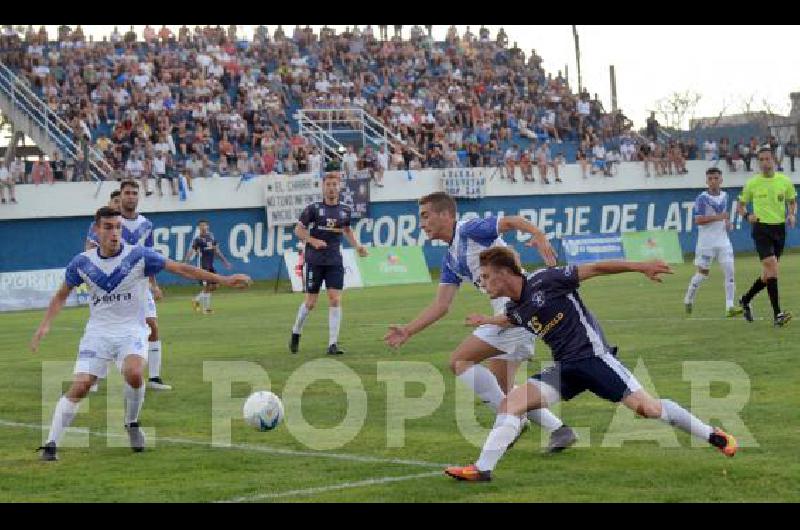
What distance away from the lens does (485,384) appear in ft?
36.4

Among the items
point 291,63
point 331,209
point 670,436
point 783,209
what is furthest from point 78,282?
point 291,63

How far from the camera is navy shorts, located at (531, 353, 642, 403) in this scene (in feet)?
31.1

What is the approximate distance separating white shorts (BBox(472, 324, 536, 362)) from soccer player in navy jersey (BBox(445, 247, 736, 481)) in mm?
1516

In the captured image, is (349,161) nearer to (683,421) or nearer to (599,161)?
(599,161)

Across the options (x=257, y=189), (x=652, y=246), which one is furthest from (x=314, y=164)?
(x=652, y=246)

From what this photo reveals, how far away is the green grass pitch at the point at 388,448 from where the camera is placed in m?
9.40

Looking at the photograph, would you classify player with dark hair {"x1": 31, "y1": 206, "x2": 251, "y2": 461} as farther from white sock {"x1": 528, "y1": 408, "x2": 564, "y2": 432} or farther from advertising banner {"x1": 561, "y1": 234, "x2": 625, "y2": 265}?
advertising banner {"x1": 561, "y1": 234, "x2": 625, "y2": 265}

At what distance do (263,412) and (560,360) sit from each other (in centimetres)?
319

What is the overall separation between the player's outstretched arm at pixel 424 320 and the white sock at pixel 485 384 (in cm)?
54

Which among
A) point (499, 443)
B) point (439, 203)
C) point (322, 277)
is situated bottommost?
point (499, 443)

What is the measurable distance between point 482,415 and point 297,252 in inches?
1287

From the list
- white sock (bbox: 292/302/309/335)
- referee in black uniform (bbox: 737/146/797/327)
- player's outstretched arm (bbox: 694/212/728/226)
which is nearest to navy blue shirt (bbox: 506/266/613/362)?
white sock (bbox: 292/302/309/335)

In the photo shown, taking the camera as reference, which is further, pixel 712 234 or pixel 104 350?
pixel 712 234

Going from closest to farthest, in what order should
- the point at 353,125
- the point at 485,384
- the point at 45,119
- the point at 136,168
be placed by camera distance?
1. the point at 485,384
2. the point at 45,119
3. the point at 136,168
4. the point at 353,125
